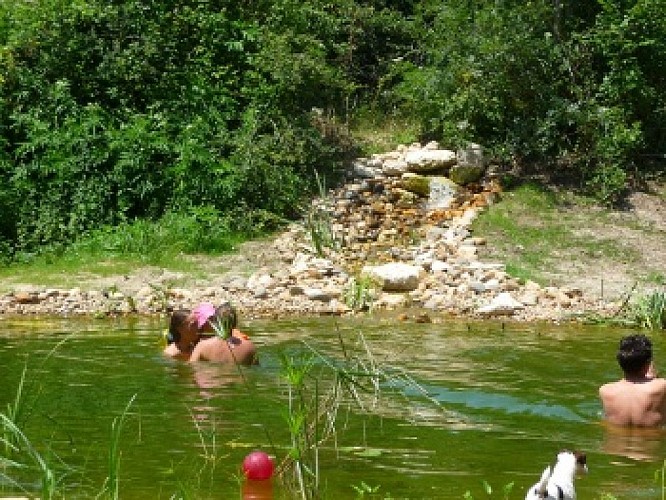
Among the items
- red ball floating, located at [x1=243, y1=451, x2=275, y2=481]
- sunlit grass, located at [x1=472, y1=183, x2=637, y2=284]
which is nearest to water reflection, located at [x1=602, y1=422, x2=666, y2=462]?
red ball floating, located at [x1=243, y1=451, x2=275, y2=481]

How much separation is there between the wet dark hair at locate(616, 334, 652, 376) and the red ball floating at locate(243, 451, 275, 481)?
3197mm

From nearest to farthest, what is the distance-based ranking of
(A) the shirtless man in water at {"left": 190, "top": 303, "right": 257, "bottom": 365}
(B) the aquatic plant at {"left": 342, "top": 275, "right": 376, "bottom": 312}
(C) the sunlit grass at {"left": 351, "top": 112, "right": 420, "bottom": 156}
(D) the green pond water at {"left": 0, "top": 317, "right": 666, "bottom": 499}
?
(D) the green pond water at {"left": 0, "top": 317, "right": 666, "bottom": 499} < (A) the shirtless man in water at {"left": 190, "top": 303, "right": 257, "bottom": 365} < (B) the aquatic plant at {"left": 342, "top": 275, "right": 376, "bottom": 312} < (C) the sunlit grass at {"left": 351, "top": 112, "right": 420, "bottom": 156}

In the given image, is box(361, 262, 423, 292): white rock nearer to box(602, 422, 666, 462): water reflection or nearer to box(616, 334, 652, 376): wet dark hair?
box(602, 422, 666, 462): water reflection

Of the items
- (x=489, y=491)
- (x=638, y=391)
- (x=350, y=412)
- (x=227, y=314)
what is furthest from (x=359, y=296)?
(x=489, y=491)

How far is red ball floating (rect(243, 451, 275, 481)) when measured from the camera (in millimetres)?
6449

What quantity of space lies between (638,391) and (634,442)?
1.51ft

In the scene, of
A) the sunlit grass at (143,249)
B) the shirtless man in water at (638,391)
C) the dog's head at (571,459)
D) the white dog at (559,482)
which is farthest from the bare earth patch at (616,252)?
the white dog at (559,482)

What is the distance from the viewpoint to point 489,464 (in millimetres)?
7469

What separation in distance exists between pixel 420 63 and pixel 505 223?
19.3 feet

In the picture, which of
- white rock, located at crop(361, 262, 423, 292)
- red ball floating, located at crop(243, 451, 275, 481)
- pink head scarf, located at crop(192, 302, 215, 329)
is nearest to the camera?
red ball floating, located at crop(243, 451, 275, 481)

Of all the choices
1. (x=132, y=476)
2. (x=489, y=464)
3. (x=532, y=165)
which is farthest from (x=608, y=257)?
(x=132, y=476)

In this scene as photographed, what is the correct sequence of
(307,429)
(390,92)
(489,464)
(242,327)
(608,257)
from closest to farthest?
(307,429)
(489,464)
(242,327)
(608,257)
(390,92)

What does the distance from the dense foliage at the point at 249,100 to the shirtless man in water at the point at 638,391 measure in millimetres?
10257

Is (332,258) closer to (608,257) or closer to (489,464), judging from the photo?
(608,257)
